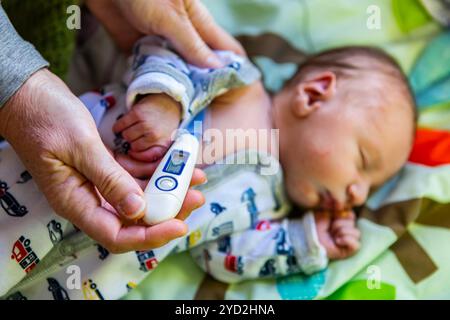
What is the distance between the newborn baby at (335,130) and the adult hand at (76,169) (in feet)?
1.10

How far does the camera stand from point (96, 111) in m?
1.14

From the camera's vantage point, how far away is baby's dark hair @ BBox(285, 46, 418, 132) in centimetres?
128

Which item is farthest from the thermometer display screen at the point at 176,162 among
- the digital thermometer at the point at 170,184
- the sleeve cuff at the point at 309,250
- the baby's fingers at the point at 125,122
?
the sleeve cuff at the point at 309,250

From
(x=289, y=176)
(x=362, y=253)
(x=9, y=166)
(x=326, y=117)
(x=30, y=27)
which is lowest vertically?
(x=362, y=253)

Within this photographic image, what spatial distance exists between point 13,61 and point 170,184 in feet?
0.99

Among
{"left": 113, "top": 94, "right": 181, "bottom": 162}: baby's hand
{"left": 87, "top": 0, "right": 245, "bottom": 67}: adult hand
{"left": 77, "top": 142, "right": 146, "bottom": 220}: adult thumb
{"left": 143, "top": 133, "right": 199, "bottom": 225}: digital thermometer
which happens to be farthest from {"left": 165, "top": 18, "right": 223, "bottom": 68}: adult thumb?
{"left": 77, "top": 142, "right": 146, "bottom": 220}: adult thumb

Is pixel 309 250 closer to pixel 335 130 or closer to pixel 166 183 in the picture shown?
pixel 335 130

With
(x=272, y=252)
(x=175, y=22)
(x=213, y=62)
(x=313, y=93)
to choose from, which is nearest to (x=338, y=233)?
(x=272, y=252)

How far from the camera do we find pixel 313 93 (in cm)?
127

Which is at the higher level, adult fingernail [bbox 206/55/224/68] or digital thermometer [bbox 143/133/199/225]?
adult fingernail [bbox 206/55/224/68]

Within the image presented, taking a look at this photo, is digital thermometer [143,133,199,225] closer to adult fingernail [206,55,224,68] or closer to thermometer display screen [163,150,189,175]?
thermometer display screen [163,150,189,175]
